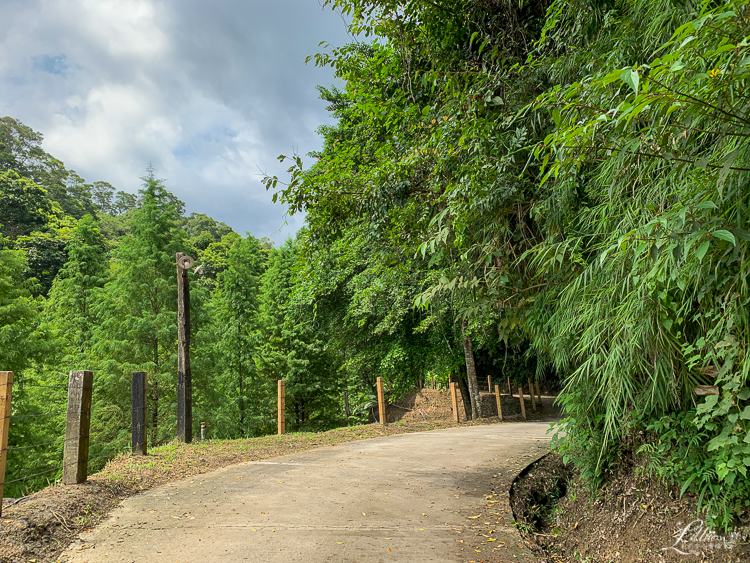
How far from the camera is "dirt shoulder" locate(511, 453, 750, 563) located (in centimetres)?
283

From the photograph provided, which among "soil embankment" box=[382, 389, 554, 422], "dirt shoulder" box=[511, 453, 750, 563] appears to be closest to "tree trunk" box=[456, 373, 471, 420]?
"soil embankment" box=[382, 389, 554, 422]

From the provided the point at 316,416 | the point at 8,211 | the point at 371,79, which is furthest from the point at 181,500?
the point at 8,211

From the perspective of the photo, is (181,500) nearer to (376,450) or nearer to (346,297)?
(376,450)

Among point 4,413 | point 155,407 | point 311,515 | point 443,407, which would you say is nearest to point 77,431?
point 4,413

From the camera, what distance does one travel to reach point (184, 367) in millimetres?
8516

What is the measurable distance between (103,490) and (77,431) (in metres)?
0.73

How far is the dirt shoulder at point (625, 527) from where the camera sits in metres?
2.83

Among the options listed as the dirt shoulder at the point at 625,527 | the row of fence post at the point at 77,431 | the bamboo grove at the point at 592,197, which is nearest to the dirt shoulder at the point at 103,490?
the row of fence post at the point at 77,431

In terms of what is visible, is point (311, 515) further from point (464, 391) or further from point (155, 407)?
point (155, 407)

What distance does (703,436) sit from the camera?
2.91 m

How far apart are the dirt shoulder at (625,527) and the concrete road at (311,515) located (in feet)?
1.63

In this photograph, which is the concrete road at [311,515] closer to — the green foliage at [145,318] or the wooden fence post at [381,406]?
the wooden fence post at [381,406]

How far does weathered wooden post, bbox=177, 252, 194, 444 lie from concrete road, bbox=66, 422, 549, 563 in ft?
9.29

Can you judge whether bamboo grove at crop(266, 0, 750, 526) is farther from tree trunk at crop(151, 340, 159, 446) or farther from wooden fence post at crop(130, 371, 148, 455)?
tree trunk at crop(151, 340, 159, 446)
